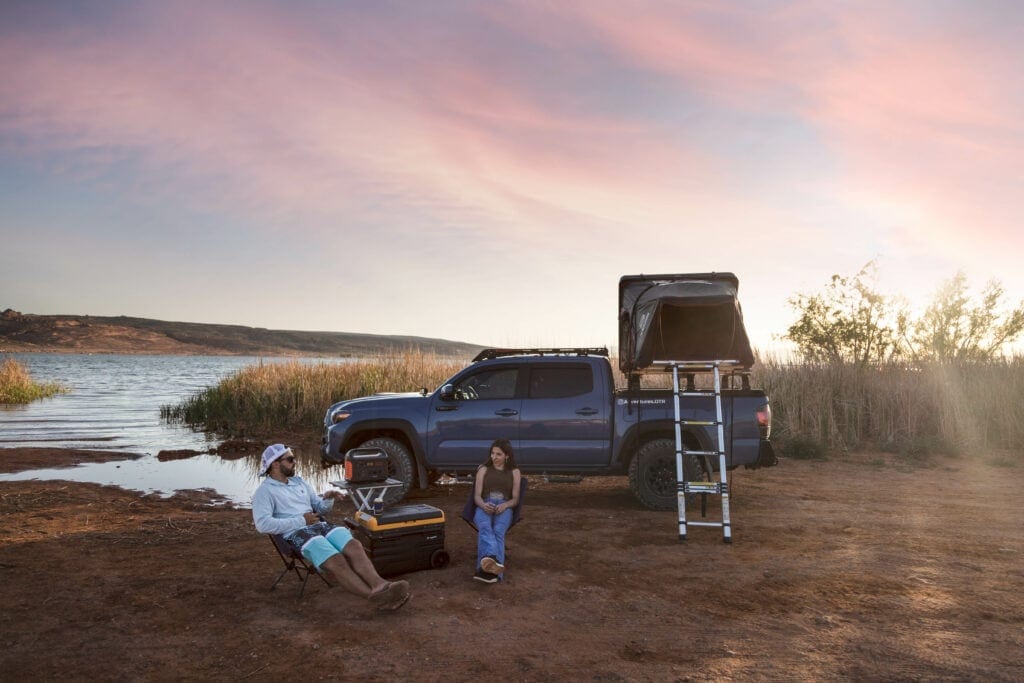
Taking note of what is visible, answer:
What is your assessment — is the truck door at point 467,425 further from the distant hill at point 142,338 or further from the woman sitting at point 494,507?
the distant hill at point 142,338

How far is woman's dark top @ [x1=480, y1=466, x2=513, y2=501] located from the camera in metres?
6.90

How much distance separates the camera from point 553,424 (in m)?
9.52

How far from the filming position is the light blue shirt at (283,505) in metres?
5.66

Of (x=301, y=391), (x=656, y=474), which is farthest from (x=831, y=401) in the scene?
(x=301, y=391)

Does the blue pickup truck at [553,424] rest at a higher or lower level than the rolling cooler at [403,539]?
higher

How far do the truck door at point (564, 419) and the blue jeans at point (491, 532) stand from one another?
2.80 metres

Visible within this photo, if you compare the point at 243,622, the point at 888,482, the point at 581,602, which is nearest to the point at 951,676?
the point at 581,602

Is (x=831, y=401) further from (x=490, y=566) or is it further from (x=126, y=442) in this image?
(x=126, y=442)

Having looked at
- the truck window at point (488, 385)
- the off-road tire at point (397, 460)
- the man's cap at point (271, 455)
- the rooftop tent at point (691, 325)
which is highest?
the rooftop tent at point (691, 325)

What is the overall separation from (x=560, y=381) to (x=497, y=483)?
10.0 ft

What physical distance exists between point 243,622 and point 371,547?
1.34m

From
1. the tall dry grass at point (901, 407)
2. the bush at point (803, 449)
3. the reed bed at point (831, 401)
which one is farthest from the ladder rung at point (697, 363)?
the tall dry grass at point (901, 407)

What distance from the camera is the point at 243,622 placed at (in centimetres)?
523

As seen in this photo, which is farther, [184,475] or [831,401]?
[831,401]
